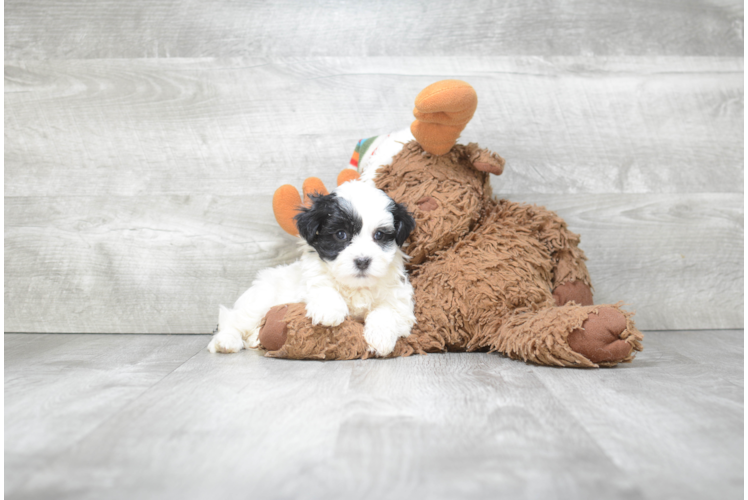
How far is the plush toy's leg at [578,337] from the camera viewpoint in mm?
1162


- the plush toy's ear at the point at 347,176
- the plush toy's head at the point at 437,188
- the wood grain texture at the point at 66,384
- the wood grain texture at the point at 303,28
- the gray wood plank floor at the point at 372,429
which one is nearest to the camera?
the gray wood plank floor at the point at 372,429

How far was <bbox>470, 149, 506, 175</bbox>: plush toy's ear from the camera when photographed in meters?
1.38

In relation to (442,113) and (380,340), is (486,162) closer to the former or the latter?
(442,113)

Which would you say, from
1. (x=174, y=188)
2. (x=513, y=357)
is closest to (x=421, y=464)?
(x=513, y=357)

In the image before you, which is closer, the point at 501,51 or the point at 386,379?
the point at 386,379

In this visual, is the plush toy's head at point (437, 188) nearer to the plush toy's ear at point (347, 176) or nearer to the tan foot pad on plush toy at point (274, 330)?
the plush toy's ear at point (347, 176)

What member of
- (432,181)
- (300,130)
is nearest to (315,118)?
(300,130)

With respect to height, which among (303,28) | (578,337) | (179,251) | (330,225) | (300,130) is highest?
(303,28)

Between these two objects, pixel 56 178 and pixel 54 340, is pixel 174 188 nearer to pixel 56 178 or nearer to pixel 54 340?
pixel 56 178

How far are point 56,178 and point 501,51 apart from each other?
1.42 meters

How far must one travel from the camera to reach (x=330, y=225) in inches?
49.4

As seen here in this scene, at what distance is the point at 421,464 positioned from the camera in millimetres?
735

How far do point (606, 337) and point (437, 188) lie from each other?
53 cm

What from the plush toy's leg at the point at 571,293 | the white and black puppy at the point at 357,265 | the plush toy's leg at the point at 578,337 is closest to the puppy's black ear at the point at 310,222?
the white and black puppy at the point at 357,265
